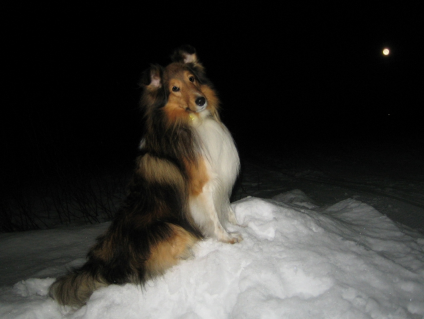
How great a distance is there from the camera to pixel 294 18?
65.0 feet

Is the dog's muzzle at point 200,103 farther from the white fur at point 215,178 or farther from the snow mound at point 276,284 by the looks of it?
the snow mound at point 276,284

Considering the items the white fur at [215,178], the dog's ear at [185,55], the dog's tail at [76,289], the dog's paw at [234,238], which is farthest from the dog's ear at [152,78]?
the dog's tail at [76,289]

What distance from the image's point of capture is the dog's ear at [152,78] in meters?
2.43

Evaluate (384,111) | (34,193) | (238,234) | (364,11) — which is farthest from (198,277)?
(364,11)

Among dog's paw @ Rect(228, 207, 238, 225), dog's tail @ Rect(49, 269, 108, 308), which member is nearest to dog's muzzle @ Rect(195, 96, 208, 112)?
dog's paw @ Rect(228, 207, 238, 225)

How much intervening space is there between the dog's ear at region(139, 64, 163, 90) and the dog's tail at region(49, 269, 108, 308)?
5.56 ft

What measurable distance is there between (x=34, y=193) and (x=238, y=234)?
24.6ft

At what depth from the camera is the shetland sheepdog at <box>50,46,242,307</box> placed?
79.7 inches

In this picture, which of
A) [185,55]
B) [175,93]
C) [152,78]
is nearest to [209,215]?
[175,93]

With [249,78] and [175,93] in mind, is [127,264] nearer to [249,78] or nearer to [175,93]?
Answer: [175,93]

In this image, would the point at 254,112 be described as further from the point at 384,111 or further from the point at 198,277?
the point at 198,277

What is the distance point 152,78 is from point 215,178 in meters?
1.11

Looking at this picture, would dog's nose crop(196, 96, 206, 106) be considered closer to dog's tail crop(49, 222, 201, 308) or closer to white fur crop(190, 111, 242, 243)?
white fur crop(190, 111, 242, 243)

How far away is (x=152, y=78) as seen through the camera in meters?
2.45
